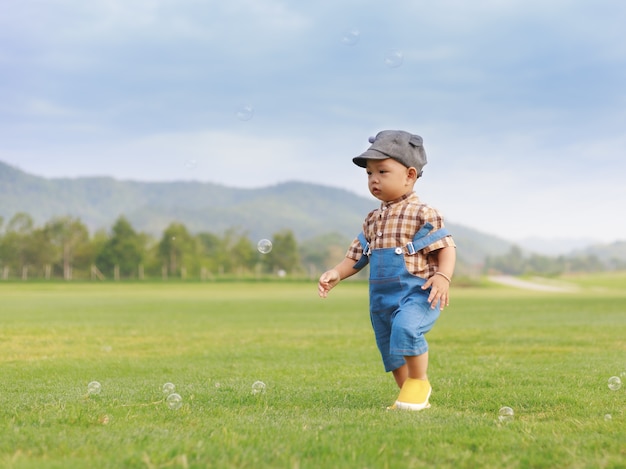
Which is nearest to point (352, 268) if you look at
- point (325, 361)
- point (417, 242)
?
point (417, 242)

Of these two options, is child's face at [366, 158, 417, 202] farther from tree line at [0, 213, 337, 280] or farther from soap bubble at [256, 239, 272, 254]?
tree line at [0, 213, 337, 280]

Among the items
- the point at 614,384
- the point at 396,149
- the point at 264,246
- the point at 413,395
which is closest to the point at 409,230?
the point at 396,149

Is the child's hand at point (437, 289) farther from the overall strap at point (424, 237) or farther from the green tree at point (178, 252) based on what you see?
the green tree at point (178, 252)

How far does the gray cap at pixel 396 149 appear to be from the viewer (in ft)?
19.4

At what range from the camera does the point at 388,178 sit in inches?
236

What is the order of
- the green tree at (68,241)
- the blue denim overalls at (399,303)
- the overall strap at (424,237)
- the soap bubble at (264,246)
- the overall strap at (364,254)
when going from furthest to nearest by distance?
the green tree at (68,241) → the soap bubble at (264,246) → the overall strap at (364,254) → the overall strap at (424,237) → the blue denim overalls at (399,303)

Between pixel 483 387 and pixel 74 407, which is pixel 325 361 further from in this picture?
pixel 74 407

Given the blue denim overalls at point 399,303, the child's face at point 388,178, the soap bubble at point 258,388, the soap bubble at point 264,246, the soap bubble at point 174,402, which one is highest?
the child's face at point 388,178

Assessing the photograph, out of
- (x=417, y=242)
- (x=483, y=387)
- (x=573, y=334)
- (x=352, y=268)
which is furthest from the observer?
(x=573, y=334)

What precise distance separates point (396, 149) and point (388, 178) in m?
0.25

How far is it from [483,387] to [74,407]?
4.02 meters

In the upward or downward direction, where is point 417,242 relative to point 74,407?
upward

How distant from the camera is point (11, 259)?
110m

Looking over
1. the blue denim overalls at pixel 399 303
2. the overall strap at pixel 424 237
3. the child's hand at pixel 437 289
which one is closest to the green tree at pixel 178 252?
the blue denim overalls at pixel 399 303
